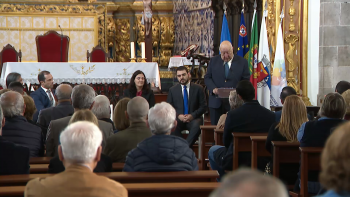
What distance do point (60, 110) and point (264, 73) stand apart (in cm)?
419

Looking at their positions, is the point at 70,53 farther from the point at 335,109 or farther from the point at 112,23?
the point at 335,109

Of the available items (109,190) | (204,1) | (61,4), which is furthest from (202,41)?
(109,190)

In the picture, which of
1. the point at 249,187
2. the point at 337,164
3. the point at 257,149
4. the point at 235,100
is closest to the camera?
the point at 249,187

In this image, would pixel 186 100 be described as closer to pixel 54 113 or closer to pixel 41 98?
pixel 41 98

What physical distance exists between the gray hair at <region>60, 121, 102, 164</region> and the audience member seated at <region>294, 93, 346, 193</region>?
2.17 metres

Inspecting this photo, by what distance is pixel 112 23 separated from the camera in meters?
14.2

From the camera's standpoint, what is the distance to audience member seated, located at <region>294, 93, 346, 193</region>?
13.3ft

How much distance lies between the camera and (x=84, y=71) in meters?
9.22

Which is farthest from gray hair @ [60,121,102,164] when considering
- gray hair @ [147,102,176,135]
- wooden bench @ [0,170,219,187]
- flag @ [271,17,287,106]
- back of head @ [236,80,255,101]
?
flag @ [271,17,287,106]

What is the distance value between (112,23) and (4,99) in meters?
9.98

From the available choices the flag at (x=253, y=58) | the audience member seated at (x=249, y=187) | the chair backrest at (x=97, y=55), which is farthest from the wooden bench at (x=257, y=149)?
the chair backrest at (x=97, y=55)

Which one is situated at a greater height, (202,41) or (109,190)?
(202,41)

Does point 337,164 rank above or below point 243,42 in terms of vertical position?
below

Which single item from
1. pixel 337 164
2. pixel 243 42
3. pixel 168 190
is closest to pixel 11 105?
pixel 168 190
